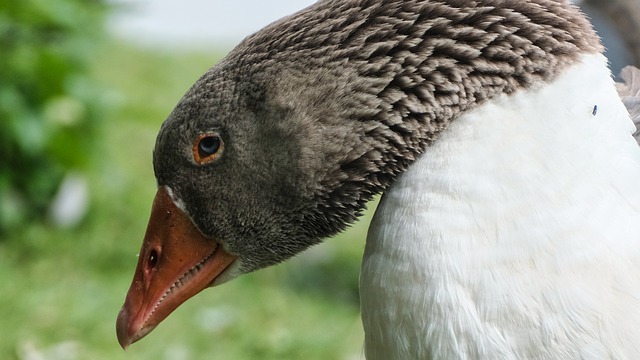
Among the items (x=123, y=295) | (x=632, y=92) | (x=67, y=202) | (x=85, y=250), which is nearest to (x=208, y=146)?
(x=632, y=92)

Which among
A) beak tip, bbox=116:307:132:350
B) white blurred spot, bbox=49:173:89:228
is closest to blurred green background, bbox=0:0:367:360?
white blurred spot, bbox=49:173:89:228

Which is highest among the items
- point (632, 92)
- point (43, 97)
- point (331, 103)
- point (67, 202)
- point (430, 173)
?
point (331, 103)

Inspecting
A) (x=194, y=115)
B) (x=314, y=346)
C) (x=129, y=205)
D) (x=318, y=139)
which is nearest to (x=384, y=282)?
(x=318, y=139)

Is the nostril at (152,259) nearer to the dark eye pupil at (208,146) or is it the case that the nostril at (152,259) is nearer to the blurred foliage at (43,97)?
the dark eye pupil at (208,146)

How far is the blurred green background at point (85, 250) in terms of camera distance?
4.82m

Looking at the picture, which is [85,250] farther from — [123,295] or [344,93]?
[344,93]

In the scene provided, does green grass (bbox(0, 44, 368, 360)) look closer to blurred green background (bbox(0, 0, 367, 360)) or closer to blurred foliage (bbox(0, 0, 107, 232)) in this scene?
blurred green background (bbox(0, 0, 367, 360))

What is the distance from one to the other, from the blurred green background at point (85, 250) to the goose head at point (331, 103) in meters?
2.13

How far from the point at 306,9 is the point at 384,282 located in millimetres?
740

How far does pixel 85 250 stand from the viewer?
18.9 ft

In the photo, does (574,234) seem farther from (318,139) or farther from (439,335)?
(318,139)

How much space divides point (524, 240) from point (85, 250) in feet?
12.7

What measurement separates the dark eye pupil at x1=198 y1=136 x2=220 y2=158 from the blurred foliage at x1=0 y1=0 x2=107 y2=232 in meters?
3.07

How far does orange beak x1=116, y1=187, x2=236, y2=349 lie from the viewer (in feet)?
9.02
